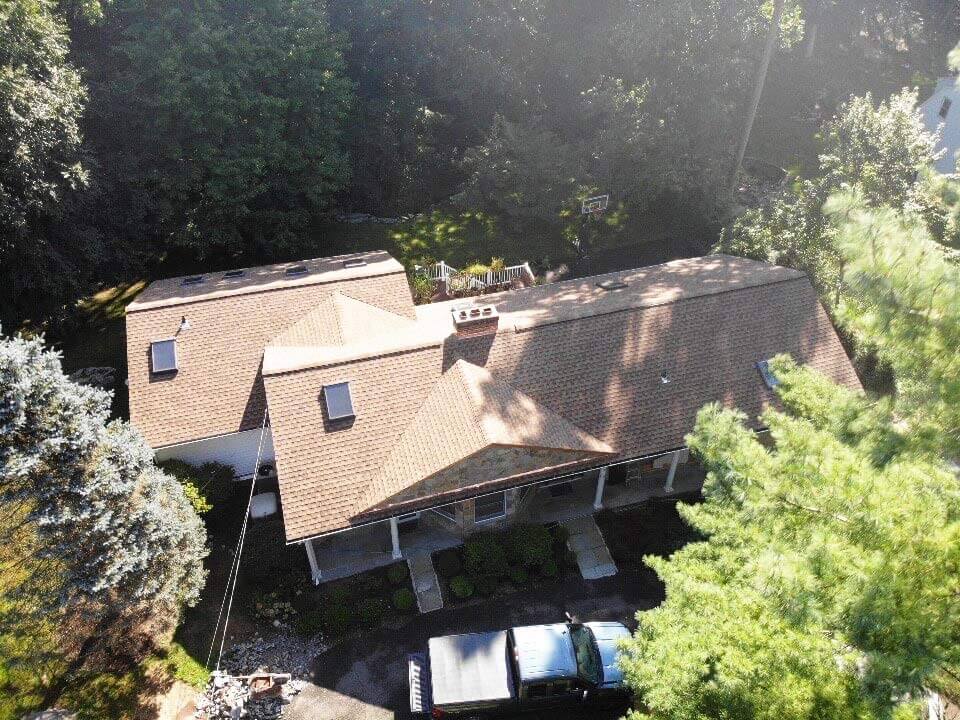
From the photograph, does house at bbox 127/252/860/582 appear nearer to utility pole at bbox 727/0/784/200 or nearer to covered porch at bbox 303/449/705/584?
covered porch at bbox 303/449/705/584

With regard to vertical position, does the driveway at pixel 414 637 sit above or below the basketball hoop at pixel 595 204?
below

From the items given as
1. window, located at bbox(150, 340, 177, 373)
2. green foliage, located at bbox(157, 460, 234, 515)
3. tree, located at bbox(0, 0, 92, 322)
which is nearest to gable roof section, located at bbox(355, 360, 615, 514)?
green foliage, located at bbox(157, 460, 234, 515)

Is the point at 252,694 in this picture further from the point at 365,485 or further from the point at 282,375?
the point at 282,375

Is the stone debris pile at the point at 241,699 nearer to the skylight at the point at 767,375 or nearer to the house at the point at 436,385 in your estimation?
the house at the point at 436,385

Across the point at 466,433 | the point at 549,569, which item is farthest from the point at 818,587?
the point at 549,569

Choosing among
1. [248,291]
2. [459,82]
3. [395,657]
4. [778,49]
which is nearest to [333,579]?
[395,657]

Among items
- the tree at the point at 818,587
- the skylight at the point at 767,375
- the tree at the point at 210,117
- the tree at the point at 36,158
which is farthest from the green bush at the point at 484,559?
the tree at the point at 36,158
